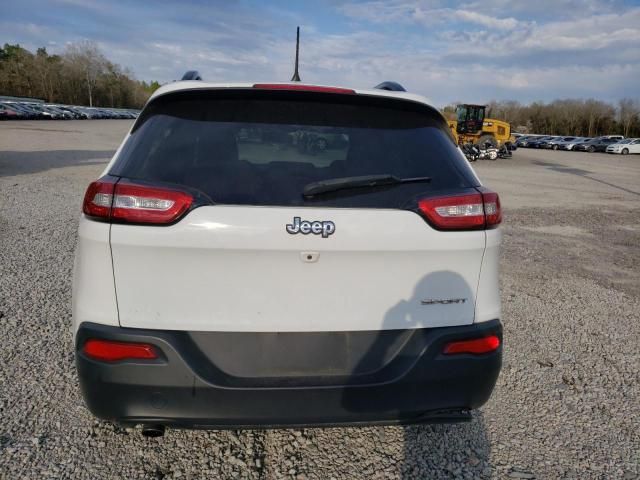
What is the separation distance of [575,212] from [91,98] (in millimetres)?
105662

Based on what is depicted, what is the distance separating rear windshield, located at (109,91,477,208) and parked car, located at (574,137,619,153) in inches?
2122

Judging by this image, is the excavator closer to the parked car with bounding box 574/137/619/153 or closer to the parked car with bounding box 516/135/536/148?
the parked car with bounding box 574/137/619/153

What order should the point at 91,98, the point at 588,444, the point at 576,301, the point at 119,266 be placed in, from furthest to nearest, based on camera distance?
the point at 91,98
the point at 576,301
the point at 588,444
the point at 119,266

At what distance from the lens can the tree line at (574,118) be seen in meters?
72.1

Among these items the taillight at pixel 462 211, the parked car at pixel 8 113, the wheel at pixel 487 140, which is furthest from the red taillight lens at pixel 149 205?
the parked car at pixel 8 113

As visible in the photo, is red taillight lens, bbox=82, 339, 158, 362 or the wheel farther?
the wheel

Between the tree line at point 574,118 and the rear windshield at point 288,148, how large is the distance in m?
84.8

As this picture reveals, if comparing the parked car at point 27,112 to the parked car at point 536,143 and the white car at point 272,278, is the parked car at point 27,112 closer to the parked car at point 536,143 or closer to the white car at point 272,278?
the parked car at point 536,143

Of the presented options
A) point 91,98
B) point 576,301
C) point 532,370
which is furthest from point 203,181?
point 91,98

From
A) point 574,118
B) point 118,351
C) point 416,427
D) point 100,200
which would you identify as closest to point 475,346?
point 416,427

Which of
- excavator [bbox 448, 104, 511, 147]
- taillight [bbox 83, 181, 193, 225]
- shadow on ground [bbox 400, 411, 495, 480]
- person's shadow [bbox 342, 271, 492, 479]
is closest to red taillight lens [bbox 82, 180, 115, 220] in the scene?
taillight [bbox 83, 181, 193, 225]

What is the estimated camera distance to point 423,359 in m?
1.86

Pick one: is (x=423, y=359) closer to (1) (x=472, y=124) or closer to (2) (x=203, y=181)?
(2) (x=203, y=181)

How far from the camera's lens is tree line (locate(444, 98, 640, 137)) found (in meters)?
72.1
